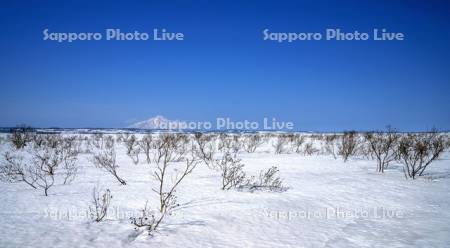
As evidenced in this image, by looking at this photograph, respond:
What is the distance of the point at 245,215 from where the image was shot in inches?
156

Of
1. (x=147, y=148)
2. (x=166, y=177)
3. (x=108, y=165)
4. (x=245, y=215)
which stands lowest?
(x=245, y=215)

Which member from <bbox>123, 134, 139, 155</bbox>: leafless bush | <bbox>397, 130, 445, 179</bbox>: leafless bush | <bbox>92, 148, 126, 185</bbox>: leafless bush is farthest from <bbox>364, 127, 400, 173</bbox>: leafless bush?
<bbox>123, 134, 139, 155</bbox>: leafless bush

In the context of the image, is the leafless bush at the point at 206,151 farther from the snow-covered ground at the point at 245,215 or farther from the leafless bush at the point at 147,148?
→ the snow-covered ground at the point at 245,215

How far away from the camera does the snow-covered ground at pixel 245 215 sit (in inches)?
124

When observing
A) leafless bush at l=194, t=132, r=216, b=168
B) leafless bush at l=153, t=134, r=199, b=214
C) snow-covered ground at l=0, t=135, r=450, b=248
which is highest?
leafless bush at l=194, t=132, r=216, b=168

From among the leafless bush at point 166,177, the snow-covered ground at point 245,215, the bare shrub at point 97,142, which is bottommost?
the snow-covered ground at point 245,215

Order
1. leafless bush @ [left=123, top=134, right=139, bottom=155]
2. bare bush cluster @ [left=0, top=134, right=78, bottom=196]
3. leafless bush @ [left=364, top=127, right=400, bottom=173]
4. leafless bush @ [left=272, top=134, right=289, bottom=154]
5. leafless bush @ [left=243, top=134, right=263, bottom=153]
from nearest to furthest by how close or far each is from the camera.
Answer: bare bush cluster @ [left=0, top=134, right=78, bottom=196] < leafless bush @ [left=364, top=127, right=400, bottom=173] < leafless bush @ [left=123, top=134, right=139, bottom=155] < leafless bush @ [left=272, top=134, right=289, bottom=154] < leafless bush @ [left=243, top=134, right=263, bottom=153]

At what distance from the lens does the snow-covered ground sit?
3141mm

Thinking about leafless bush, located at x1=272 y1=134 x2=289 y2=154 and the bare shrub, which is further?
the bare shrub

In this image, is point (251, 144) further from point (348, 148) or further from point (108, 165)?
point (108, 165)

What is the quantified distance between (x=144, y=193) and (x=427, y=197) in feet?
15.0

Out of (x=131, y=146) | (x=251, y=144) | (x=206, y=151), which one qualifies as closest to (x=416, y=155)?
(x=206, y=151)

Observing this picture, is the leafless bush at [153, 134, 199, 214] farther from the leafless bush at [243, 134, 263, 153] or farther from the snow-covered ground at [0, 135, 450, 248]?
the leafless bush at [243, 134, 263, 153]

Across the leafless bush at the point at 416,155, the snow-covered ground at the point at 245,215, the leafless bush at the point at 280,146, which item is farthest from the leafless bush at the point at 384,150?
the leafless bush at the point at 280,146
